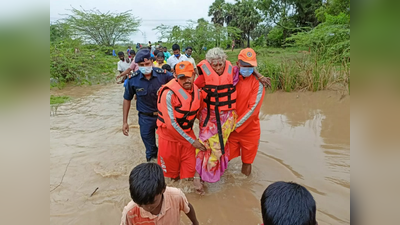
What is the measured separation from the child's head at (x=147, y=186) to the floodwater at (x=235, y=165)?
4.28 ft

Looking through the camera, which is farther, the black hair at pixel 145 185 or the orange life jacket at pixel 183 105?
the orange life jacket at pixel 183 105

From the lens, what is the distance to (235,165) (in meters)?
4.08

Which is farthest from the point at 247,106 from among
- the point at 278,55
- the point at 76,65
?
the point at 76,65

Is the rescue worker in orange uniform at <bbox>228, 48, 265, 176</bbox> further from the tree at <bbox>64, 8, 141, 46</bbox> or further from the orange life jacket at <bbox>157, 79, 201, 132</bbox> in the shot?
the tree at <bbox>64, 8, 141, 46</bbox>

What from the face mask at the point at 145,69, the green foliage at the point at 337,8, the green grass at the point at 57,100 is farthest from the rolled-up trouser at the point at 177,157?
the green grass at the point at 57,100

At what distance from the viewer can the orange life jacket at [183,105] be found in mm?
2838

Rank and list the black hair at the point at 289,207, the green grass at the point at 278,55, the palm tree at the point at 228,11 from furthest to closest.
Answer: the palm tree at the point at 228,11, the green grass at the point at 278,55, the black hair at the point at 289,207

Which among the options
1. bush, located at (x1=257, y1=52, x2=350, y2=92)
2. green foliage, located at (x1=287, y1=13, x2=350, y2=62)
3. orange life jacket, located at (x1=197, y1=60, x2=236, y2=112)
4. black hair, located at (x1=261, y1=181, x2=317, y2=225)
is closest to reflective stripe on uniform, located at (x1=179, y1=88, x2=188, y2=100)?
orange life jacket, located at (x1=197, y1=60, x2=236, y2=112)

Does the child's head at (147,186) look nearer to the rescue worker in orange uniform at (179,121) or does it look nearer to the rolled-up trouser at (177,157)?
the rescue worker in orange uniform at (179,121)

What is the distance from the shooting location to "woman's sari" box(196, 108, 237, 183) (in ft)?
10.3

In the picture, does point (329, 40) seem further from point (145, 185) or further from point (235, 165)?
point (145, 185)
